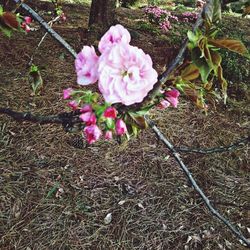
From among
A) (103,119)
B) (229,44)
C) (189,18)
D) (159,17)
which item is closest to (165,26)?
(159,17)

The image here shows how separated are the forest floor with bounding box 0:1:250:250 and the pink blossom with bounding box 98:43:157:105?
5.67ft

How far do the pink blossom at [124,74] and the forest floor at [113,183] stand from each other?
173 cm

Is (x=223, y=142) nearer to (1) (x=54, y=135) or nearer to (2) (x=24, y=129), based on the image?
(1) (x=54, y=135)

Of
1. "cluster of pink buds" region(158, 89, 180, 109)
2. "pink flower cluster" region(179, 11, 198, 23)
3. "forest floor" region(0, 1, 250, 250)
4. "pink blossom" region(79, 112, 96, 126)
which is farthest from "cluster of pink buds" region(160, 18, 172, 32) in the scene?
"pink blossom" region(79, 112, 96, 126)

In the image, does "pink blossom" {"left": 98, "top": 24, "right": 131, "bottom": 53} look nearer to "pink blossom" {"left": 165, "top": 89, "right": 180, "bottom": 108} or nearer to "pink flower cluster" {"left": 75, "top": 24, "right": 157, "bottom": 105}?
"pink flower cluster" {"left": 75, "top": 24, "right": 157, "bottom": 105}

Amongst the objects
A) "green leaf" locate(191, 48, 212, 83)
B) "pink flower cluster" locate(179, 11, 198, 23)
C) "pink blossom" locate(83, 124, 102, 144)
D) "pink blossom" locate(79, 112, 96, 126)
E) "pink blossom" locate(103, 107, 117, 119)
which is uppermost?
"green leaf" locate(191, 48, 212, 83)

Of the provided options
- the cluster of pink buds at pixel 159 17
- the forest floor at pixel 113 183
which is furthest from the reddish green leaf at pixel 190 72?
the cluster of pink buds at pixel 159 17

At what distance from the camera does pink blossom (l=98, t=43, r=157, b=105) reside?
2.78 ft

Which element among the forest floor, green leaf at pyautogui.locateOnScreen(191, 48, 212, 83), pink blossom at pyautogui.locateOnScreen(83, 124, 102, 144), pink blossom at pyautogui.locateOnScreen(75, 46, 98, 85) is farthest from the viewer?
the forest floor

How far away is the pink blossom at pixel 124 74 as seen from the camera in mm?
847

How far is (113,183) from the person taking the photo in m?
2.77

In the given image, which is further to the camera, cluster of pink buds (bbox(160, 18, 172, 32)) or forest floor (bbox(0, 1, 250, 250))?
cluster of pink buds (bbox(160, 18, 172, 32))

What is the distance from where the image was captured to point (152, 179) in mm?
2828

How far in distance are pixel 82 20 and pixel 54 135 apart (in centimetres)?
297
